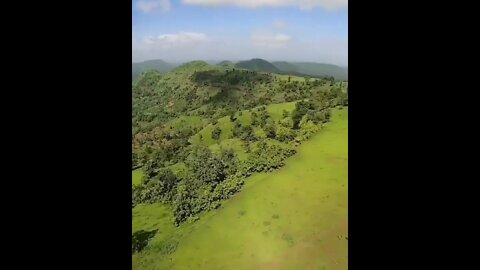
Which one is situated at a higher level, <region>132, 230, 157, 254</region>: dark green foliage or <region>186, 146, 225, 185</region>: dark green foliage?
<region>186, 146, 225, 185</region>: dark green foliage

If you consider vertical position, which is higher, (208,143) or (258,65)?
(258,65)

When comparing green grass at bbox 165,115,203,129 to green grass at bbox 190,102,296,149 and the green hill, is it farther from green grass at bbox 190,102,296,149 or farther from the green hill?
the green hill

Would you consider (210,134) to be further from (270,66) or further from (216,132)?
(270,66)

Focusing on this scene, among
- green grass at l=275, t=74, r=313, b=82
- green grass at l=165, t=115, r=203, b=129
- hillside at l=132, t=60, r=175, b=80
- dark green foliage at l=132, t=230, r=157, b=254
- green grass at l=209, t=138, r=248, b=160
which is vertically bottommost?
dark green foliage at l=132, t=230, r=157, b=254

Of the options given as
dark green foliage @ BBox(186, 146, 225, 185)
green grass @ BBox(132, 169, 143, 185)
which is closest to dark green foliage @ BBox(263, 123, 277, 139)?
dark green foliage @ BBox(186, 146, 225, 185)

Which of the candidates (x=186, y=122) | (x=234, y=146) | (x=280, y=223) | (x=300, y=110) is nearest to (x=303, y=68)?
(x=300, y=110)

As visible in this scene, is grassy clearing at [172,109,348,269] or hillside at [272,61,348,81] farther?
hillside at [272,61,348,81]
